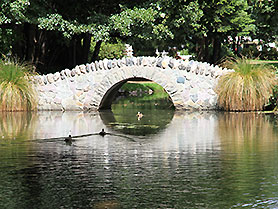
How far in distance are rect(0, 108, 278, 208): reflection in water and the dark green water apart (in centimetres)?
1

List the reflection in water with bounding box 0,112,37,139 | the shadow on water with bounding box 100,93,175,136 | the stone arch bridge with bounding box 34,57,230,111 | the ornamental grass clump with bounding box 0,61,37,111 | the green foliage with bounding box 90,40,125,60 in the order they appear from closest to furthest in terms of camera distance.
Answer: the reflection in water with bounding box 0,112,37,139 → the shadow on water with bounding box 100,93,175,136 → the ornamental grass clump with bounding box 0,61,37,111 → the stone arch bridge with bounding box 34,57,230,111 → the green foliage with bounding box 90,40,125,60

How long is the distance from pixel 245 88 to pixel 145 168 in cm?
971

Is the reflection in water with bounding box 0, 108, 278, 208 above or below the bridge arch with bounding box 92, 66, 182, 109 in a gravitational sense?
below

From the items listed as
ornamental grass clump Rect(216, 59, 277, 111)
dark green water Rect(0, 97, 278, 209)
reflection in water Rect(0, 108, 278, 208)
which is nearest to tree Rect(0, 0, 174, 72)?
ornamental grass clump Rect(216, 59, 277, 111)

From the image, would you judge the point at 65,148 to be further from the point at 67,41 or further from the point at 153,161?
the point at 67,41

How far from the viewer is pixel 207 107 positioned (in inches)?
766

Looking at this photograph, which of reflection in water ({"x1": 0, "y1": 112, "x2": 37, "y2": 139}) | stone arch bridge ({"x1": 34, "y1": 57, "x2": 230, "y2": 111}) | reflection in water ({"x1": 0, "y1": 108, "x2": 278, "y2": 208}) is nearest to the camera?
reflection in water ({"x1": 0, "y1": 108, "x2": 278, "y2": 208})

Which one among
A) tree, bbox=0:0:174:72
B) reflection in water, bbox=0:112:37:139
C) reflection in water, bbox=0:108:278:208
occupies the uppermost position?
tree, bbox=0:0:174:72

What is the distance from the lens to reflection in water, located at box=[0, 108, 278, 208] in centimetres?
766

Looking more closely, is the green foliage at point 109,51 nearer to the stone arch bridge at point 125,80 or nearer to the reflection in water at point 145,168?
the stone arch bridge at point 125,80

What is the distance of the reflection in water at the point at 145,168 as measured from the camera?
25.1 feet

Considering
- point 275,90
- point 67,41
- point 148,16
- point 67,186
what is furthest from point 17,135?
point 67,41

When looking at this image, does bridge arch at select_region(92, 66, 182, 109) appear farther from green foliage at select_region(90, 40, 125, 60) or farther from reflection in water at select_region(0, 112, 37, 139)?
green foliage at select_region(90, 40, 125, 60)

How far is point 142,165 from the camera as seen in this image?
9.71 metres
